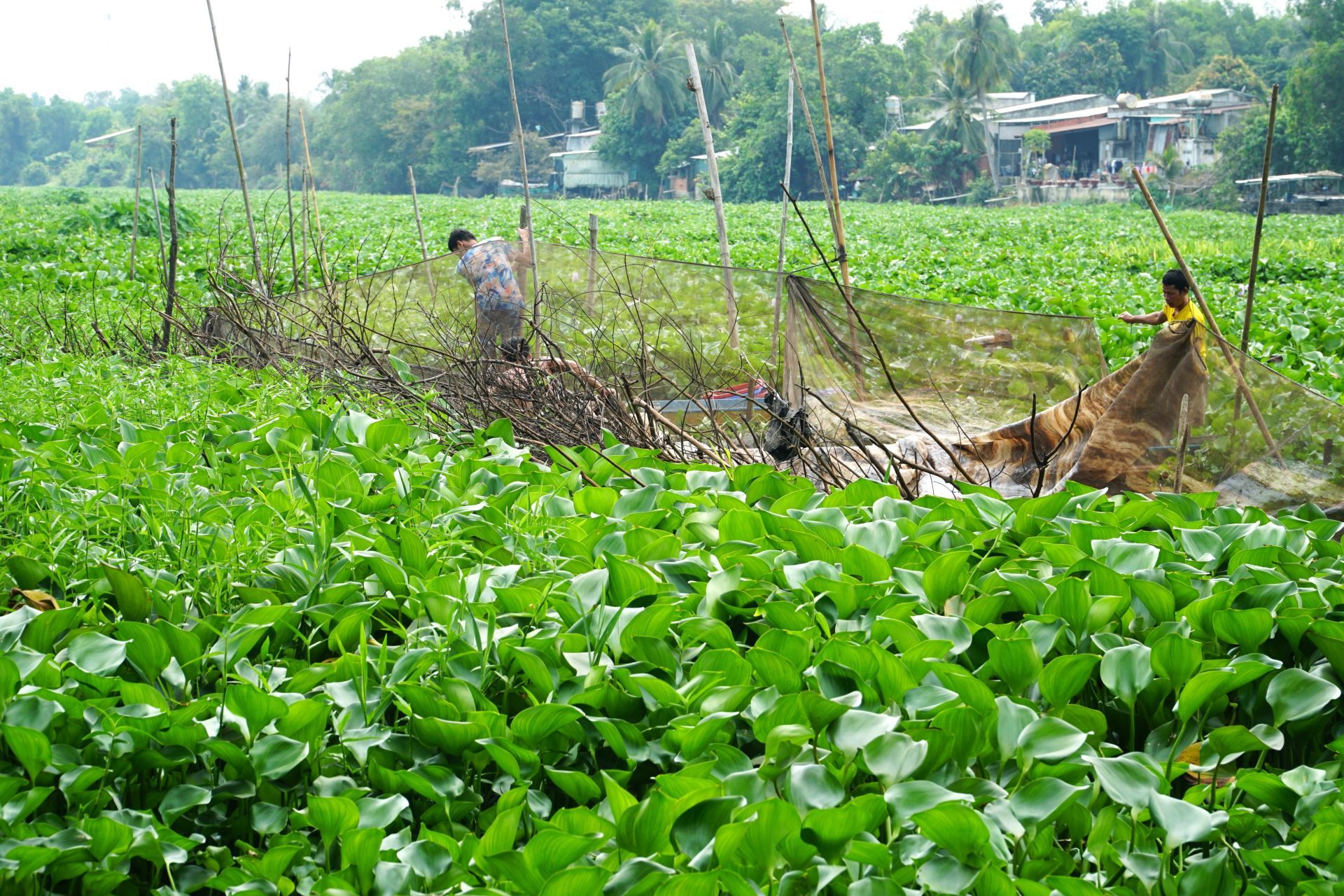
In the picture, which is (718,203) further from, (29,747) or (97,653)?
(29,747)

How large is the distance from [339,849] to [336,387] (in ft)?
11.3

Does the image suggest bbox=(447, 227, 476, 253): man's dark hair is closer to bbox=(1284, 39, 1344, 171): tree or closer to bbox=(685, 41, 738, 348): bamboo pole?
bbox=(685, 41, 738, 348): bamboo pole

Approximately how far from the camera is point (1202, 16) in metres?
64.2

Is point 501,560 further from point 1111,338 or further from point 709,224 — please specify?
point 709,224

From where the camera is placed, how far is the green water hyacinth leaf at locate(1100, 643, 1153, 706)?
1.81 metres

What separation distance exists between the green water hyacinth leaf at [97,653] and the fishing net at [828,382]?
1345 millimetres

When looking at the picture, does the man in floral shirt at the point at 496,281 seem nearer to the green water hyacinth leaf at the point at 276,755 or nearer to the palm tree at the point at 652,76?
the green water hyacinth leaf at the point at 276,755

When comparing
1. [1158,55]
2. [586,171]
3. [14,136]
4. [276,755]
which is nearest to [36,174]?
[14,136]

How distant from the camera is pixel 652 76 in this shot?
53.1 meters

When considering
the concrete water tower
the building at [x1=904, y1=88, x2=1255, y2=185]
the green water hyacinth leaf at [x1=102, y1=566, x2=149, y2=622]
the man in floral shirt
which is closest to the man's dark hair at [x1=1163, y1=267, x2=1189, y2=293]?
the man in floral shirt

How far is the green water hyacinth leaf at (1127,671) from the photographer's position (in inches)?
71.4

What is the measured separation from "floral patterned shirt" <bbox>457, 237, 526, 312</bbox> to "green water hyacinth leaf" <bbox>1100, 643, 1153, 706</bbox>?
4.99 meters

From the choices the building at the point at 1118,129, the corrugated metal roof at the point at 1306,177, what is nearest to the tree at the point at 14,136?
the building at the point at 1118,129

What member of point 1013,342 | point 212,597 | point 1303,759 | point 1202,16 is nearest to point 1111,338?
point 1013,342
